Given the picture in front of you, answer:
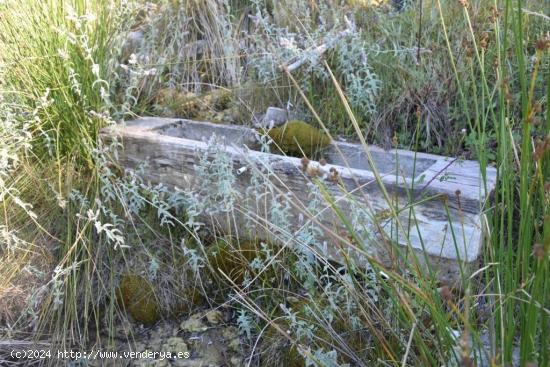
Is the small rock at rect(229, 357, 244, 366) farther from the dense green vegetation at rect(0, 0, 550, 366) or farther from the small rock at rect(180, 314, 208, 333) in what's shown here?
the small rock at rect(180, 314, 208, 333)

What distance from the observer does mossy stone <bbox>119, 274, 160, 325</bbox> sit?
277cm

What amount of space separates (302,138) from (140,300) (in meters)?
1.08

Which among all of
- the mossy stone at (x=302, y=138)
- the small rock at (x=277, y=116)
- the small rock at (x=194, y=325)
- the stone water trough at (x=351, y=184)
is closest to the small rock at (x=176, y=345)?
the small rock at (x=194, y=325)

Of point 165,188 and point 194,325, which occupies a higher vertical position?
point 165,188

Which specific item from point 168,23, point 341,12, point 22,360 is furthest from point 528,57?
point 22,360

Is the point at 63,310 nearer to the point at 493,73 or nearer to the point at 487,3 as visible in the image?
the point at 493,73

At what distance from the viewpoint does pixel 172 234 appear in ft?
9.73

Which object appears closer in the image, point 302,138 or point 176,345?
point 176,345

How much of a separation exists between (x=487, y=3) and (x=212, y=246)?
2.22 metres

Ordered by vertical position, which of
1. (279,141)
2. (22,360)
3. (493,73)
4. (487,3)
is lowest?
(22,360)

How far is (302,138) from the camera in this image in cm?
310

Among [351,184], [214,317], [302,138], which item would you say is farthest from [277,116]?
[214,317]

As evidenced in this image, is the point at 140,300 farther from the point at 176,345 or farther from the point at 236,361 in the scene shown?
the point at 236,361

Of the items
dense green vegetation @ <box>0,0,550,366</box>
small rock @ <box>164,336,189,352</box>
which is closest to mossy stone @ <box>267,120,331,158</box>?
dense green vegetation @ <box>0,0,550,366</box>
